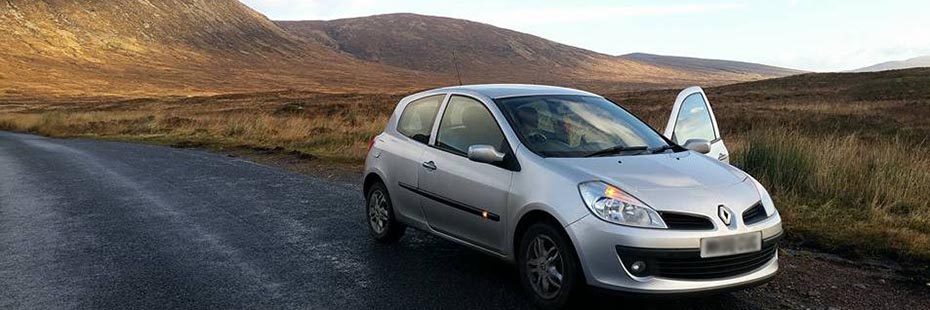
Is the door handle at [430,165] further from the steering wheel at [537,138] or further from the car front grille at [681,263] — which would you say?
the car front grille at [681,263]

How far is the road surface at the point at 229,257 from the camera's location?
4871 millimetres

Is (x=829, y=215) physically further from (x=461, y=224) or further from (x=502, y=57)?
(x=502, y=57)

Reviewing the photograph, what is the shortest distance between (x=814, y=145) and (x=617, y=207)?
22.5ft

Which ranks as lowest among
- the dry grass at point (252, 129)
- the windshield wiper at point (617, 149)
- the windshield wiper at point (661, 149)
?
the dry grass at point (252, 129)

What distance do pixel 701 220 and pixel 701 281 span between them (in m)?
0.36

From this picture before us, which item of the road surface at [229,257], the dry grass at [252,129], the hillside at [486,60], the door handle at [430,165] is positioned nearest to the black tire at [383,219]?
the road surface at [229,257]

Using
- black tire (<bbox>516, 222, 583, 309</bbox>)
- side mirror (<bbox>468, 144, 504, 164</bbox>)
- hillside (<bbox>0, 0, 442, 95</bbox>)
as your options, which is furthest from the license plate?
hillside (<bbox>0, 0, 442, 95</bbox>)

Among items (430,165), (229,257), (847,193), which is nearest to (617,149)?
(430,165)

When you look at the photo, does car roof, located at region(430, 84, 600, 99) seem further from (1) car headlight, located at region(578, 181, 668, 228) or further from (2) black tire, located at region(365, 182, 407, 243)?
(1) car headlight, located at region(578, 181, 668, 228)

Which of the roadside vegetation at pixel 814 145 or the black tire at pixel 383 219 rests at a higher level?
the black tire at pixel 383 219

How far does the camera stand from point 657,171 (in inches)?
178

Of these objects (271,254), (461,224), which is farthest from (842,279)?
(271,254)

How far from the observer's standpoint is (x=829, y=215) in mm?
7145

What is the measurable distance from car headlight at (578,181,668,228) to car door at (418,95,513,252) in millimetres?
685
